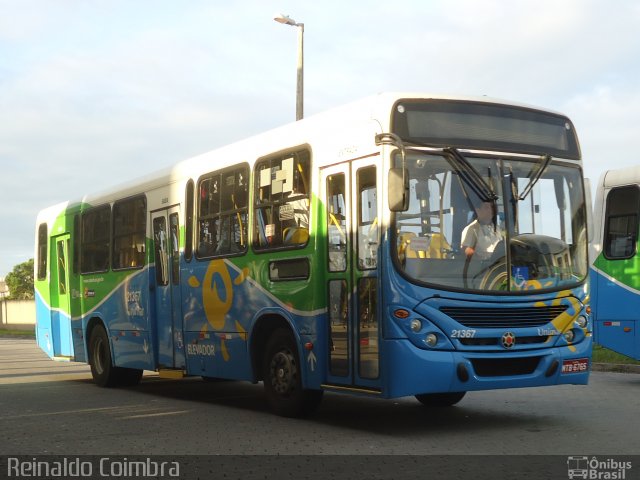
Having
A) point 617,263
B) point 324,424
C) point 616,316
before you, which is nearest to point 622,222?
point 617,263

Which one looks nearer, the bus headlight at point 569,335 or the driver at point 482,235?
the driver at point 482,235

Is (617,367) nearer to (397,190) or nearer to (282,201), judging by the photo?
(282,201)

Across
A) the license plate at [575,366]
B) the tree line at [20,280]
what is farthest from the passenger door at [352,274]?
the tree line at [20,280]

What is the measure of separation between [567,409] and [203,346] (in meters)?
4.69

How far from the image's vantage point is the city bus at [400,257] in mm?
9312

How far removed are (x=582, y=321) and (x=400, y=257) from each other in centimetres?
224

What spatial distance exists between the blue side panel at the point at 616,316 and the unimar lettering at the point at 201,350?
6446 mm

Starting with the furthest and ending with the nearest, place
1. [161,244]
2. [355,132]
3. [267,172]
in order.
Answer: [161,244], [267,172], [355,132]

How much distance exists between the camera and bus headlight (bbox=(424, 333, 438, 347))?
9.23 metres

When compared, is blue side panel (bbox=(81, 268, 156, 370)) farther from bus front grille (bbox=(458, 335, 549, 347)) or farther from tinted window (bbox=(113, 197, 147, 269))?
bus front grille (bbox=(458, 335, 549, 347))

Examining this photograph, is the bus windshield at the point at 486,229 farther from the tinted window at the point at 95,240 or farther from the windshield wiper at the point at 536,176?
the tinted window at the point at 95,240

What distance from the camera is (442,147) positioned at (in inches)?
379

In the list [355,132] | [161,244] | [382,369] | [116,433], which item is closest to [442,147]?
[355,132]
